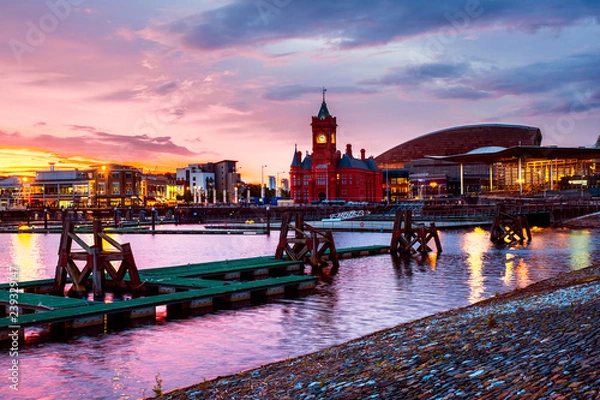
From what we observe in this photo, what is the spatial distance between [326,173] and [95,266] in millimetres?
Result: 135265

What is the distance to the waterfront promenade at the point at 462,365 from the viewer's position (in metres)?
9.12

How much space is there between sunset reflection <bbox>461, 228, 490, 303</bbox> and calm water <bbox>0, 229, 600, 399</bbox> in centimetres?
7

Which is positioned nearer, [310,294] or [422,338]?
Result: [422,338]

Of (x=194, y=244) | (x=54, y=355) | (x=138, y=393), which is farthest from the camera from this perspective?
(x=194, y=244)

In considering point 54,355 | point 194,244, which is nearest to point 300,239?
point 54,355

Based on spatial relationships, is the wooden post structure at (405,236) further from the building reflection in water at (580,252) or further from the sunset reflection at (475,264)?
the building reflection in water at (580,252)

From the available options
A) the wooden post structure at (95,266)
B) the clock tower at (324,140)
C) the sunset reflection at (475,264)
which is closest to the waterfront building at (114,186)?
the clock tower at (324,140)

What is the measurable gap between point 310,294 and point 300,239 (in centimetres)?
1091

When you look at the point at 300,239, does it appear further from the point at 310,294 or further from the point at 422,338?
the point at 422,338

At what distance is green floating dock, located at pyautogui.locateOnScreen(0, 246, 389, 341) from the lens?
20625mm

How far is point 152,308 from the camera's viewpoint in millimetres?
23078

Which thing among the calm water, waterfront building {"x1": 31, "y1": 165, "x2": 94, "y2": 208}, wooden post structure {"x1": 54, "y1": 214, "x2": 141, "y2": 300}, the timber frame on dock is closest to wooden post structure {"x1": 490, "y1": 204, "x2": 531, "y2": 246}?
the calm water

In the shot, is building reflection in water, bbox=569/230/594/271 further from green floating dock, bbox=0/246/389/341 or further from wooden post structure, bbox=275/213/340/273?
green floating dock, bbox=0/246/389/341

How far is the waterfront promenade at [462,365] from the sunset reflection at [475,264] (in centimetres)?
1359
